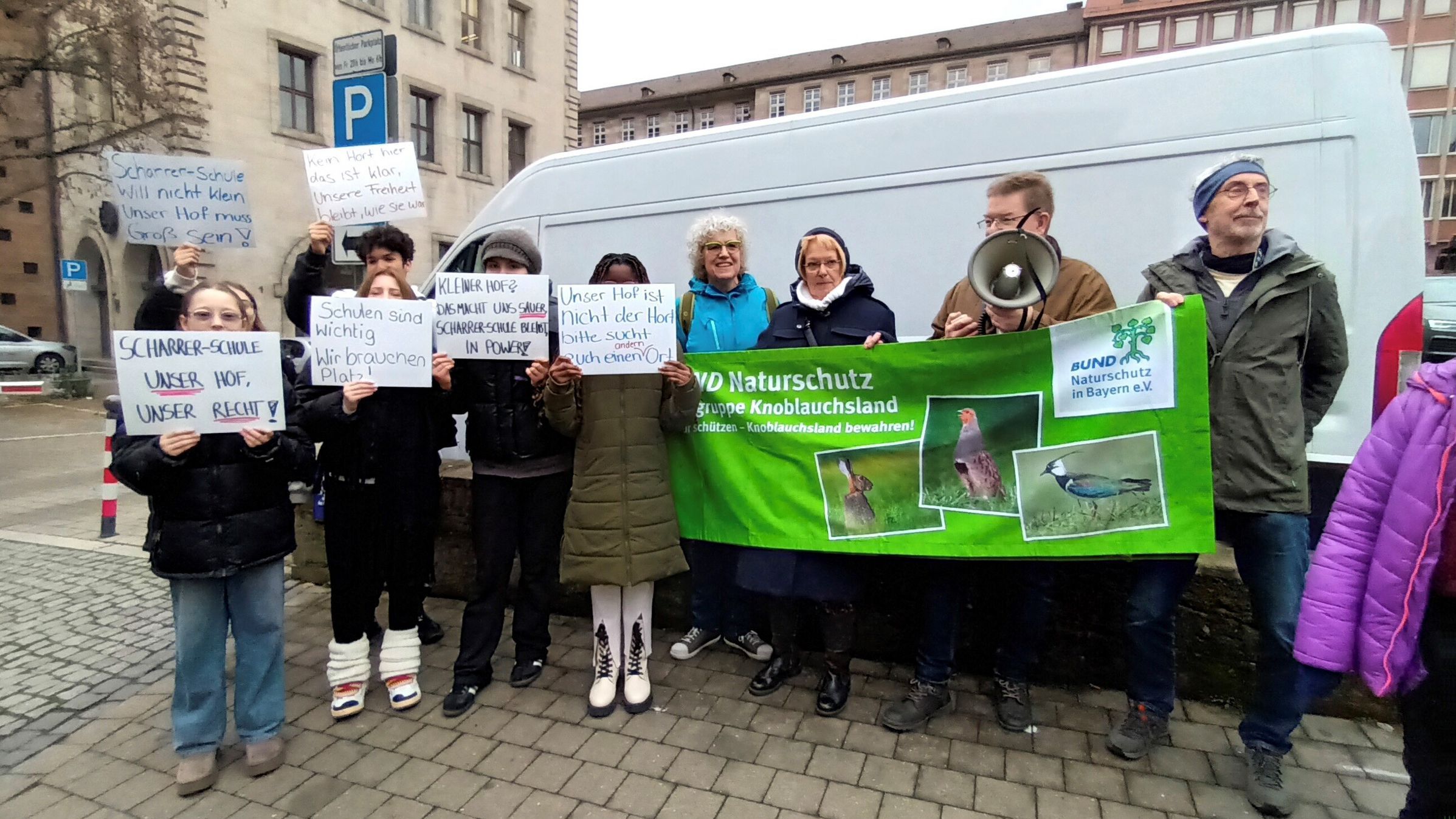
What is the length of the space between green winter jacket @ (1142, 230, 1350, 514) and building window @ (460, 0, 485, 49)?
27.5m

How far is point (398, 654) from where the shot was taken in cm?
359

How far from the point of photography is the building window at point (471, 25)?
25.7 m

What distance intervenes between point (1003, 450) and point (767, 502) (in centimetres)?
105

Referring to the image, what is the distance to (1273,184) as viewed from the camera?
3.49 m

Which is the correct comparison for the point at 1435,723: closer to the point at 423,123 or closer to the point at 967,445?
the point at 967,445

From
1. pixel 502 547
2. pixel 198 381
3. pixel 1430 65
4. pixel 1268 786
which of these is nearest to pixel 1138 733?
pixel 1268 786

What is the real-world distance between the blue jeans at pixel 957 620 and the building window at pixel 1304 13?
2596 inches

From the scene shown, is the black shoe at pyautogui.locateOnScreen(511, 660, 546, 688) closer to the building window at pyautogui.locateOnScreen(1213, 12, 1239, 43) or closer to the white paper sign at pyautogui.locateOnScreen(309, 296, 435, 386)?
the white paper sign at pyautogui.locateOnScreen(309, 296, 435, 386)

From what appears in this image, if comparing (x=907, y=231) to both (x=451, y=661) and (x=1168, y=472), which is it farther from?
(x=451, y=661)

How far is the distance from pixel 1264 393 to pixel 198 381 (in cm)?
374

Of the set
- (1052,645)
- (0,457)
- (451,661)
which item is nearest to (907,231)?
(1052,645)

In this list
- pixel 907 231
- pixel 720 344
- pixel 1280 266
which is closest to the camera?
pixel 1280 266

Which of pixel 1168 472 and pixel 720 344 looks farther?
pixel 720 344

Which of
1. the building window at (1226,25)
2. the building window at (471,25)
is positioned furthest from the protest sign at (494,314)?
the building window at (1226,25)
